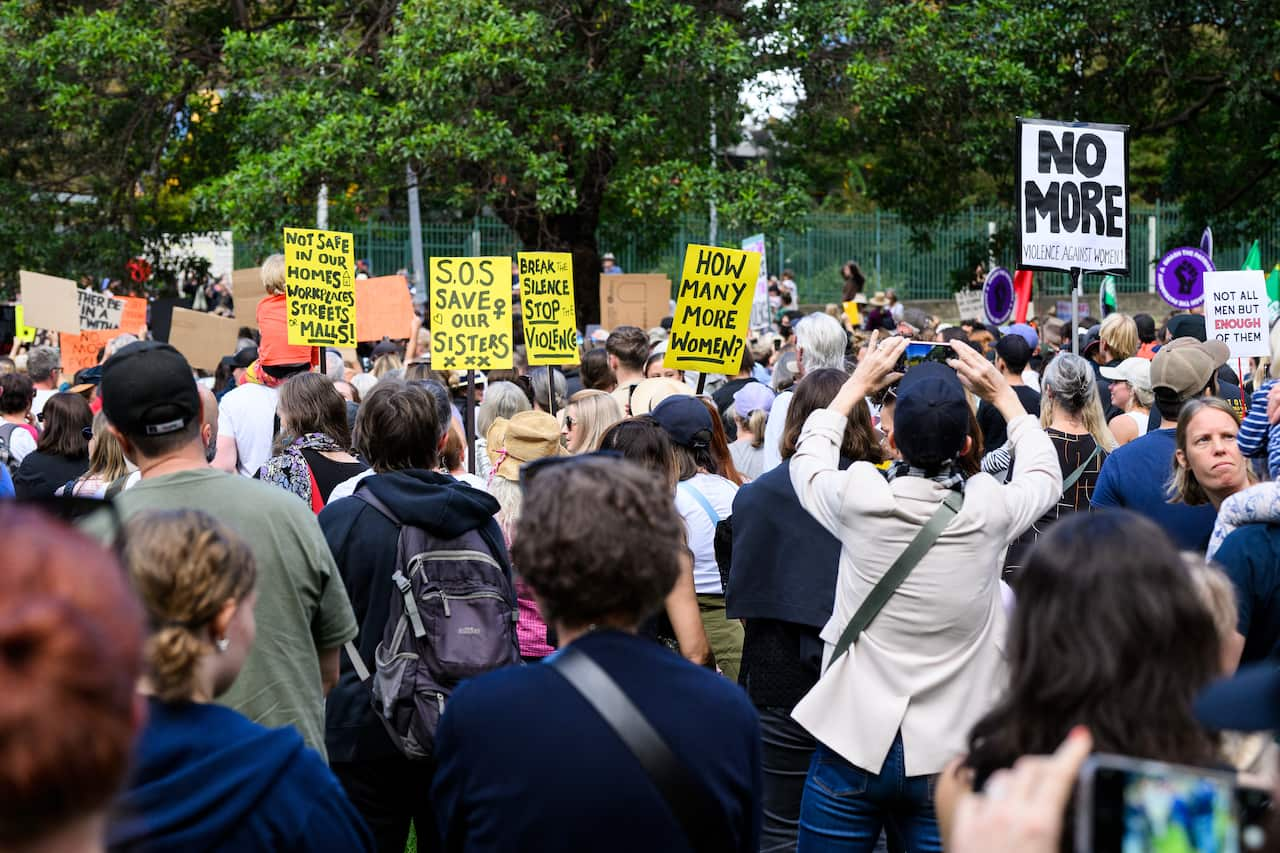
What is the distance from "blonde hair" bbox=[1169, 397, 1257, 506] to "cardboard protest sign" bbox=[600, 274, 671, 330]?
1023 centimetres

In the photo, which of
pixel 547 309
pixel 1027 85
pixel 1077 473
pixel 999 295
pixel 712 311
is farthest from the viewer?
pixel 999 295

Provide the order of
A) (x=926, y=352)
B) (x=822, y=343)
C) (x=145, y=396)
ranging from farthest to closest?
1. (x=822, y=343)
2. (x=926, y=352)
3. (x=145, y=396)

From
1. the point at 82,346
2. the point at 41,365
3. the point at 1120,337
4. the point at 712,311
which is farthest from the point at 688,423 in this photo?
the point at 82,346

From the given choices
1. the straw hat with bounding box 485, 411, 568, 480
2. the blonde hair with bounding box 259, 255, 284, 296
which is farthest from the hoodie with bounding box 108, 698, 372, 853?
the blonde hair with bounding box 259, 255, 284, 296

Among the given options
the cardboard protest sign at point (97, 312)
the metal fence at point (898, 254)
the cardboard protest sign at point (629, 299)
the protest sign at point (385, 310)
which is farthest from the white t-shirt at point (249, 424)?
the metal fence at point (898, 254)

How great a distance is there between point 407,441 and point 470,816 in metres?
2.21

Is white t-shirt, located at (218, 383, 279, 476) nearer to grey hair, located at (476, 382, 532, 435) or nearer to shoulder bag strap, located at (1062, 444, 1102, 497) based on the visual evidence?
grey hair, located at (476, 382, 532, 435)

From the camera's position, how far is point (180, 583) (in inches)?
101

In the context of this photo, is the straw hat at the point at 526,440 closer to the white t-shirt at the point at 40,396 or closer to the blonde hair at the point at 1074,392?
the blonde hair at the point at 1074,392

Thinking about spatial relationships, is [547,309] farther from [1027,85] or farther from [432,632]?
[1027,85]

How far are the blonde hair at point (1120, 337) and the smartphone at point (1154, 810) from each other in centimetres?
841

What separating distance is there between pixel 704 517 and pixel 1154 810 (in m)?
3.68

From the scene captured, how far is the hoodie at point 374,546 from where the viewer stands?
14.2 ft

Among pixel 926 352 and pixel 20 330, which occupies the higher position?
pixel 20 330
